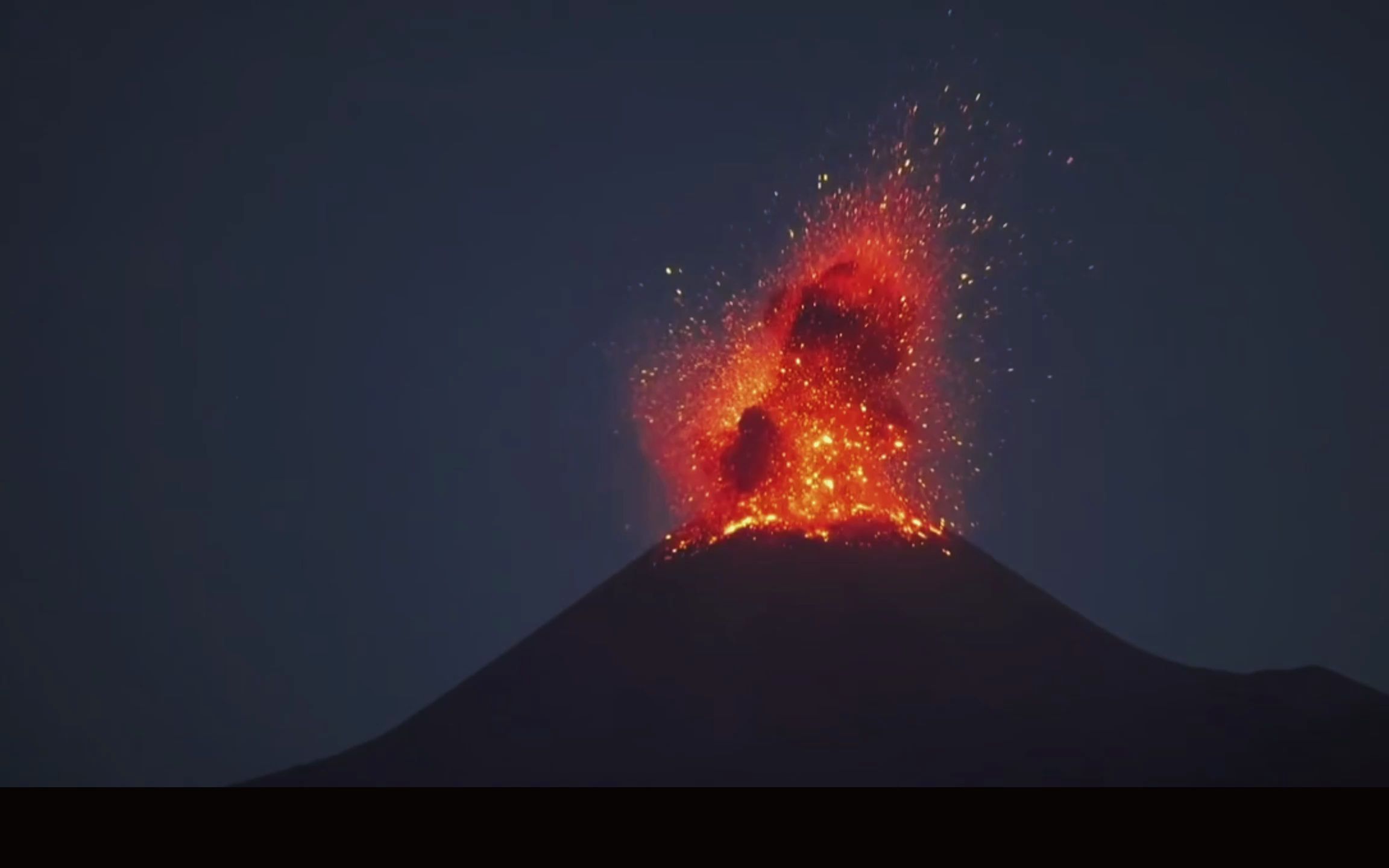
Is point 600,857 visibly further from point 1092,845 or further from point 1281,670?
point 1281,670

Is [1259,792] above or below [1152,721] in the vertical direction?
below

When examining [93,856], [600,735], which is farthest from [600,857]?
[600,735]

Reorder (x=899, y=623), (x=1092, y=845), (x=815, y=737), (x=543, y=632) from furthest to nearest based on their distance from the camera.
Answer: (x=543, y=632) → (x=899, y=623) → (x=815, y=737) → (x=1092, y=845)

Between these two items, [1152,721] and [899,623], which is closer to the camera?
[1152,721]

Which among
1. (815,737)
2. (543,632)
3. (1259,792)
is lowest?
(1259,792)

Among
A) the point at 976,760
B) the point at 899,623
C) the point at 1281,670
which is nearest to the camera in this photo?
the point at 976,760

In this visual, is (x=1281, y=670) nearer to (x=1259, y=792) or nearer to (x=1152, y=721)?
(x=1152, y=721)
